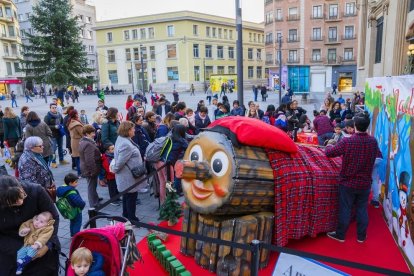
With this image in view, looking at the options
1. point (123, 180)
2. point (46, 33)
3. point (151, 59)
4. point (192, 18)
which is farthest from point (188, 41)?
point (123, 180)

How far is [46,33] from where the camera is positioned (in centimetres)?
2612

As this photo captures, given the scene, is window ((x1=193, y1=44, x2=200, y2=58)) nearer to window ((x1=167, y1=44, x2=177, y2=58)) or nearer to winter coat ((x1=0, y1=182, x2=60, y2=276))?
window ((x1=167, y1=44, x2=177, y2=58))

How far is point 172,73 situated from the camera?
48531 mm

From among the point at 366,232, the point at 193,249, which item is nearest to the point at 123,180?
the point at 193,249

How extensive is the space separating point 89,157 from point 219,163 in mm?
2901

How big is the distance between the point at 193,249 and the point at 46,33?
26626 mm

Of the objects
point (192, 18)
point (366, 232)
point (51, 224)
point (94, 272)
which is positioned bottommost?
point (366, 232)

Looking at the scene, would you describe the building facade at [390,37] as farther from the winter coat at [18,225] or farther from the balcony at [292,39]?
the balcony at [292,39]

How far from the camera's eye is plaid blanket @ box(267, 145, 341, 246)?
4.22 meters

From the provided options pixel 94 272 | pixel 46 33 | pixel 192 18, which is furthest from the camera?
pixel 192 18

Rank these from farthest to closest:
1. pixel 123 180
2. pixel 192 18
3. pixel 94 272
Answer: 1. pixel 192 18
2. pixel 123 180
3. pixel 94 272

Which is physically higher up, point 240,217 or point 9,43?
point 9,43

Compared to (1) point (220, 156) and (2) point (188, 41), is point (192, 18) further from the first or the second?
(1) point (220, 156)

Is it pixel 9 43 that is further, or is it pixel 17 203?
pixel 9 43
